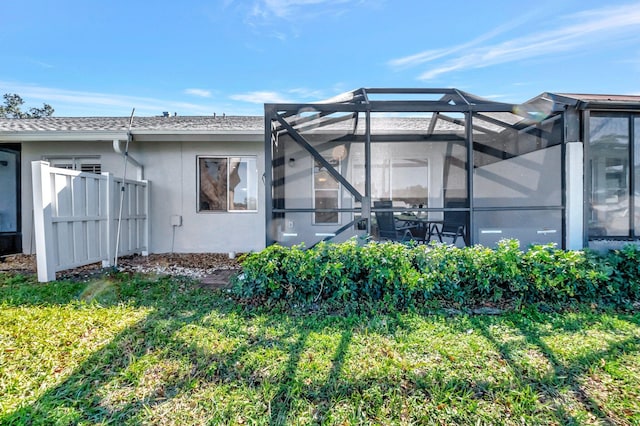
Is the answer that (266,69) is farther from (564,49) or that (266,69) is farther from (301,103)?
(564,49)

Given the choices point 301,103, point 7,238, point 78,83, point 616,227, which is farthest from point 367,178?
point 78,83

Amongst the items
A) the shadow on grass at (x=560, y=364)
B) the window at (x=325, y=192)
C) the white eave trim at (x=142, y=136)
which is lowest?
the shadow on grass at (x=560, y=364)

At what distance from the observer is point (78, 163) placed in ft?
24.0

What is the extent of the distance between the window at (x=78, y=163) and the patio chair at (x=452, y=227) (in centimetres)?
779

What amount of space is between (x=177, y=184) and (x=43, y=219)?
304cm

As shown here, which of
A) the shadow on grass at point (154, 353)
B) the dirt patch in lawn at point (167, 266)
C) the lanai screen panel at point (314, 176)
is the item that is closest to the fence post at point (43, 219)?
the shadow on grass at point (154, 353)

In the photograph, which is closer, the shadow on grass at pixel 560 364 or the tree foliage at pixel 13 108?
the shadow on grass at pixel 560 364

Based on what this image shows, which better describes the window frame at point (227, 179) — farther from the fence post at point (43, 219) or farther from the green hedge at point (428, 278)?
the green hedge at point (428, 278)

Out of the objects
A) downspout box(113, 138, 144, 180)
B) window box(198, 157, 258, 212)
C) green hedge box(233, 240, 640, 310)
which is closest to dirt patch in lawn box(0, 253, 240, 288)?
window box(198, 157, 258, 212)

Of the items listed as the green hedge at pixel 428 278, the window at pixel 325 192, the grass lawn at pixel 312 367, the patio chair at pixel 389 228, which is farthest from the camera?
the window at pixel 325 192

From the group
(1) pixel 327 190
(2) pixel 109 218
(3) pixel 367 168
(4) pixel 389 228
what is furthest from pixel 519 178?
(2) pixel 109 218

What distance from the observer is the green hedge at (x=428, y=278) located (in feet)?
12.3

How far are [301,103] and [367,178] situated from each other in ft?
5.46

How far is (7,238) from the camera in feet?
22.8
